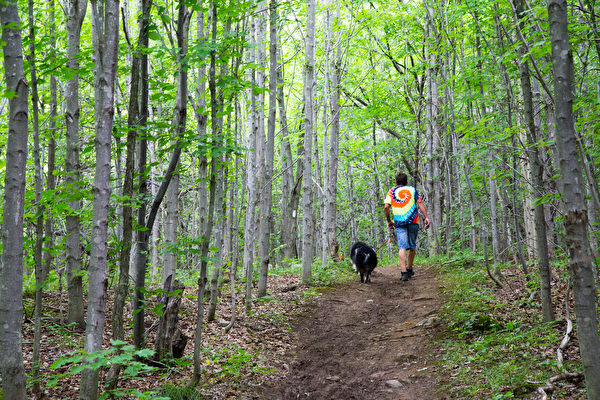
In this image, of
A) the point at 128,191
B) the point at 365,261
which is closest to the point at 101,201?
the point at 128,191

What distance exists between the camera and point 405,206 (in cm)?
946

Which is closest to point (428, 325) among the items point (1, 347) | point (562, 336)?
point (562, 336)

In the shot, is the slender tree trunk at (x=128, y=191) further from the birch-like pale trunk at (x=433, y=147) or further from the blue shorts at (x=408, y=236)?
the birch-like pale trunk at (x=433, y=147)

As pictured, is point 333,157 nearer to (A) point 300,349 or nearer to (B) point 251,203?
(B) point 251,203

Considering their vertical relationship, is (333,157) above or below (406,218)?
above

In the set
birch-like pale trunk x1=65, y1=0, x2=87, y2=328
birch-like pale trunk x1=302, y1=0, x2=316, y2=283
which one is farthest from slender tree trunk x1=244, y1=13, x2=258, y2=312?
birch-like pale trunk x1=65, y1=0, x2=87, y2=328

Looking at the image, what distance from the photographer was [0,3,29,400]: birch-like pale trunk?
2.78 m

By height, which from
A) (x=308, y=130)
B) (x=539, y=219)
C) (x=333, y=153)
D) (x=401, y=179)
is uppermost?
(x=308, y=130)

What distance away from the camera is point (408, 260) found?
965 cm

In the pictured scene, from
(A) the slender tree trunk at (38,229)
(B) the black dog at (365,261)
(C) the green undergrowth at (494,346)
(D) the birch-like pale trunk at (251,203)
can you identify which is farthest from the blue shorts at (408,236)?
(A) the slender tree trunk at (38,229)

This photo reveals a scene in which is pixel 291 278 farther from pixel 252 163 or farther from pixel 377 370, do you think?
pixel 377 370

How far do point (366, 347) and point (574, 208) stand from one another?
164 inches

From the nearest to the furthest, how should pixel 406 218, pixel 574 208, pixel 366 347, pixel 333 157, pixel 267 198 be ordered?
pixel 574 208 → pixel 366 347 → pixel 267 198 → pixel 406 218 → pixel 333 157

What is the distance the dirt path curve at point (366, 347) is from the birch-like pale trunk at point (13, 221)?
8.81 ft
